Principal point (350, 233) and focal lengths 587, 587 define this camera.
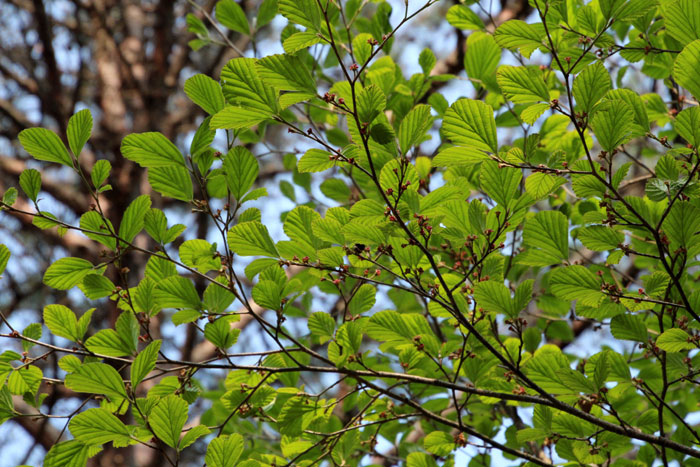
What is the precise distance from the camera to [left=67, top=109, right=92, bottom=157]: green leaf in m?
0.87

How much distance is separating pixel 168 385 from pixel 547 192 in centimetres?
68

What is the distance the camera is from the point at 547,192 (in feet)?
2.76

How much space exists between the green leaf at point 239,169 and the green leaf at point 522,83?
38 centimetres

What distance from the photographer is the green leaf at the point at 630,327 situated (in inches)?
36.4

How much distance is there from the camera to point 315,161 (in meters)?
0.85

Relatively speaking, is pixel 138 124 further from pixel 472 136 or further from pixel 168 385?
pixel 472 136

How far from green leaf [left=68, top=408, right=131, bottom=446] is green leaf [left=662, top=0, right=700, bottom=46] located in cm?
95

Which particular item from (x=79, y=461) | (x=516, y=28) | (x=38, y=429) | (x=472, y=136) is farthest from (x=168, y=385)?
(x=38, y=429)

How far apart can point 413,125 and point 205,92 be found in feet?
0.99

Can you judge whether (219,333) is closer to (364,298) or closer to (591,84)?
(364,298)

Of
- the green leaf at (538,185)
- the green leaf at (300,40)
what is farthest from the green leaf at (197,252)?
the green leaf at (538,185)

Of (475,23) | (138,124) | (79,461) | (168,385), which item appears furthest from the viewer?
(138,124)

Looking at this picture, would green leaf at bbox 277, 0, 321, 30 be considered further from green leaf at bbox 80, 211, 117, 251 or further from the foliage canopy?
green leaf at bbox 80, 211, 117, 251

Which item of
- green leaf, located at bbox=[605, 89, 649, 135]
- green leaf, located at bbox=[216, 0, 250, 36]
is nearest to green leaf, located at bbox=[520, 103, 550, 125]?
green leaf, located at bbox=[605, 89, 649, 135]
